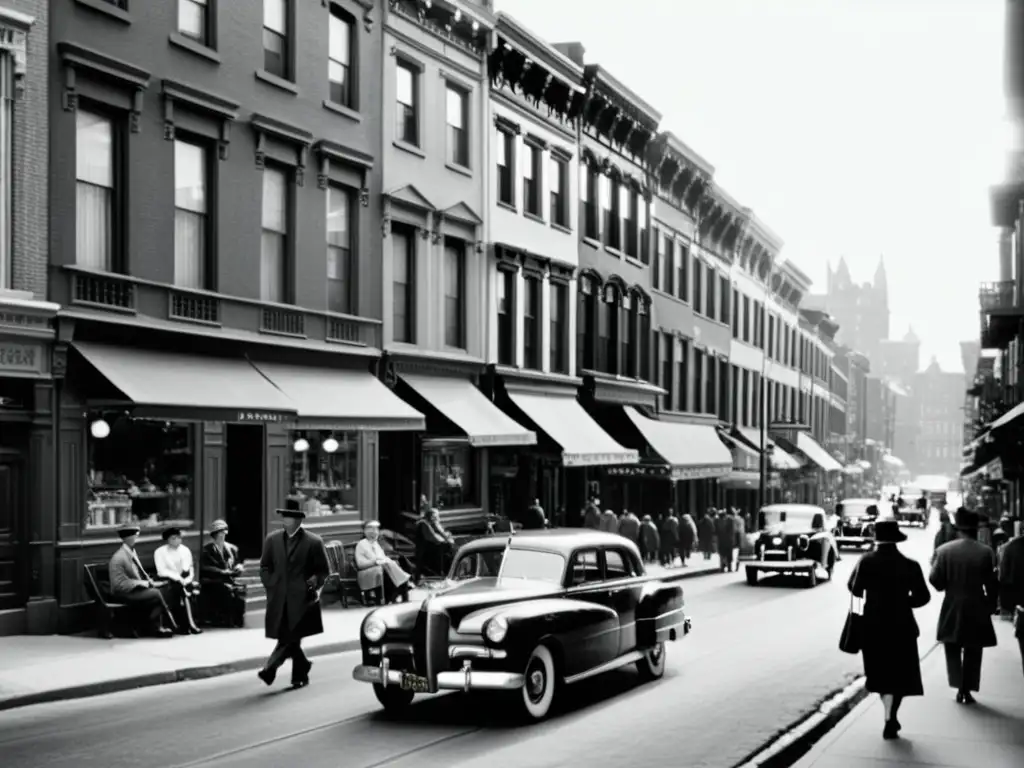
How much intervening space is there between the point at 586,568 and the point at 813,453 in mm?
58029

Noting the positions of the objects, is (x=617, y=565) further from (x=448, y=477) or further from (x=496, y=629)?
(x=448, y=477)

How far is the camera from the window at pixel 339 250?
24781 mm

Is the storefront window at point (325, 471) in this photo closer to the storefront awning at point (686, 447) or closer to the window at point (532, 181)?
the window at point (532, 181)

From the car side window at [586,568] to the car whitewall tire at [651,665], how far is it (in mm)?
1277

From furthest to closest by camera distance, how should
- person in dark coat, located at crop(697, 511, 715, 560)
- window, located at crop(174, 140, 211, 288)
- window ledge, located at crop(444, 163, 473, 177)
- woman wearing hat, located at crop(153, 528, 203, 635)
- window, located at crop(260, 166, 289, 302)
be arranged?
person in dark coat, located at crop(697, 511, 715, 560), window ledge, located at crop(444, 163, 473, 177), window, located at crop(260, 166, 289, 302), window, located at crop(174, 140, 211, 288), woman wearing hat, located at crop(153, 528, 203, 635)

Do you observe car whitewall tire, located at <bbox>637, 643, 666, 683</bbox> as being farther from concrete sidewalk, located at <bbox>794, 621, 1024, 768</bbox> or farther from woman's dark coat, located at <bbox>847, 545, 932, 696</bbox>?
woman's dark coat, located at <bbox>847, 545, 932, 696</bbox>

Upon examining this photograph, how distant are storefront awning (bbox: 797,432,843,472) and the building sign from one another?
53605mm

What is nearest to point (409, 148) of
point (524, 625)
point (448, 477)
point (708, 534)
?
point (448, 477)

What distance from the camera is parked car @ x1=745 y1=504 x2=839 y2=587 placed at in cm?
3064

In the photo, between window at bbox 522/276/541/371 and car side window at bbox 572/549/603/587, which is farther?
window at bbox 522/276/541/371

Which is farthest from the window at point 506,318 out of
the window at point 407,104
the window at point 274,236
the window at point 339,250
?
the window at point 274,236

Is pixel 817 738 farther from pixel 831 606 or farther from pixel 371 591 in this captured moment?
pixel 831 606

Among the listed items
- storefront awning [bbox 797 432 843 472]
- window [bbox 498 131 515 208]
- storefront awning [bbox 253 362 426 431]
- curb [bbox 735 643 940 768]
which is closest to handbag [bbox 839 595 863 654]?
curb [bbox 735 643 940 768]

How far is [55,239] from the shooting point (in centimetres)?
1772
